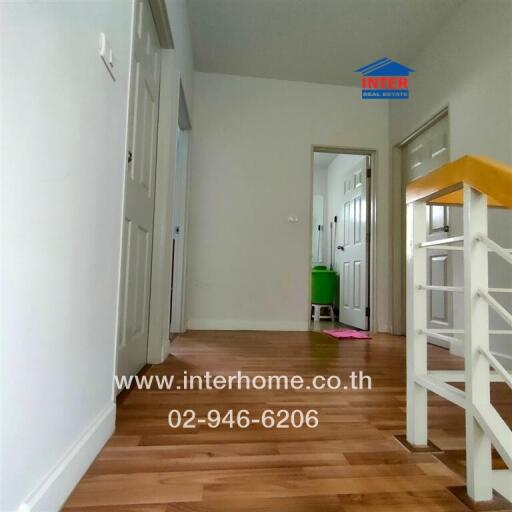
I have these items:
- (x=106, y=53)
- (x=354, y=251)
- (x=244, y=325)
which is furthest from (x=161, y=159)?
(x=354, y=251)

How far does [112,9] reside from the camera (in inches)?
37.2

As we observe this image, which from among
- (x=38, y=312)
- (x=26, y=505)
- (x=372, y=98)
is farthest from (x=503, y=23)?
(x=26, y=505)

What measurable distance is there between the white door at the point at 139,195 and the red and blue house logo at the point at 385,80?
2.35 metres

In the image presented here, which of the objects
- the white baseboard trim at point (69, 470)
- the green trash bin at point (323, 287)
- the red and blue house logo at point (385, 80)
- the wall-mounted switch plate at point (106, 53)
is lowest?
the white baseboard trim at point (69, 470)

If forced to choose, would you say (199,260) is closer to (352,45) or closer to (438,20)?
(352,45)

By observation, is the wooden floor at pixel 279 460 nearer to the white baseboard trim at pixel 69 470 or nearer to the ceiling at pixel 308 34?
the white baseboard trim at pixel 69 470

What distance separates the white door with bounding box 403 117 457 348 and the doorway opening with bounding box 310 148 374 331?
71 cm

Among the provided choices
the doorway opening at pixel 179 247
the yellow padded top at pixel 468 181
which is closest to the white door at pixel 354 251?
the doorway opening at pixel 179 247

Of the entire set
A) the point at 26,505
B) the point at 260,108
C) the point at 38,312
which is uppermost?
the point at 260,108

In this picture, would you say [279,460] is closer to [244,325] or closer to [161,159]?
[161,159]

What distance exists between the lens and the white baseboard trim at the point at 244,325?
10.6 ft

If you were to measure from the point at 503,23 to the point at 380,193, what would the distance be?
5.38 feet

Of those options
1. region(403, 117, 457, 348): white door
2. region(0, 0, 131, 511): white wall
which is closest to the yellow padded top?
region(0, 0, 131, 511): white wall

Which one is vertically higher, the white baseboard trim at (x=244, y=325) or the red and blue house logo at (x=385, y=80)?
the red and blue house logo at (x=385, y=80)
